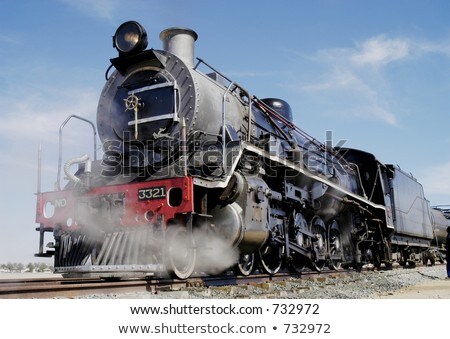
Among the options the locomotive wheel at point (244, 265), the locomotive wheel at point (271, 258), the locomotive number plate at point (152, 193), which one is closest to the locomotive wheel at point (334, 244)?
the locomotive wheel at point (271, 258)

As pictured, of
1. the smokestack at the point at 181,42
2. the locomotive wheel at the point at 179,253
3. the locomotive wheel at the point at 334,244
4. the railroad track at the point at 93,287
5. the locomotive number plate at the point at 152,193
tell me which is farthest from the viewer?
the locomotive wheel at the point at 334,244

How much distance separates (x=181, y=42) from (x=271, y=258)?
4.07 metres

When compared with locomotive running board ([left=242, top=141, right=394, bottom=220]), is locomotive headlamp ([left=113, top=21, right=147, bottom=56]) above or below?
above

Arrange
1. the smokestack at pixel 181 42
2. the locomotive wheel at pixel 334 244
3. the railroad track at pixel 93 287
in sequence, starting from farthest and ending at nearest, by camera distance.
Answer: the locomotive wheel at pixel 334 244, the smokestack at pixel 181 42, the railroad track at pixel 93 287

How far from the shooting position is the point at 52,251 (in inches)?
266

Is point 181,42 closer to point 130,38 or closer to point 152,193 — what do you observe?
point 130,38

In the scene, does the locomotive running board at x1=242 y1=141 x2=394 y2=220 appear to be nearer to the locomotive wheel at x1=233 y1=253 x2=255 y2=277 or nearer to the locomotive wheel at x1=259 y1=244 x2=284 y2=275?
the locomotive wheel at x1=259 y1=244 x2=284 y2=275

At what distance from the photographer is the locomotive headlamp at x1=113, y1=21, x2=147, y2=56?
6617 millimetres

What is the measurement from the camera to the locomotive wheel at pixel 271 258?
7.94 m

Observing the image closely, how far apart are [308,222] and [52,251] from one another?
5000 millimetres

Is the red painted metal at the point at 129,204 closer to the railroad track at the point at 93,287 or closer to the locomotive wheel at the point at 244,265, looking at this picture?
the railroad track at the point at 93,287

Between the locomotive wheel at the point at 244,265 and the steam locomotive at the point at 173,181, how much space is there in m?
0.03

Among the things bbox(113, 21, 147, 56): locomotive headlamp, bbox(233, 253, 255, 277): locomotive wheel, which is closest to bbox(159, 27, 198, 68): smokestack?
bbox(113, 21, 147, 56): locomotive headlamp

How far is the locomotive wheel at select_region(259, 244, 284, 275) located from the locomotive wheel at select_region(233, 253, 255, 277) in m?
0.17
